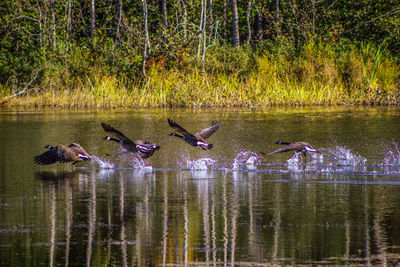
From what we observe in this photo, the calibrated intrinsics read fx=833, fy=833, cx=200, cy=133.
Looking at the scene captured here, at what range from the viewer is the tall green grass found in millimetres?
27859

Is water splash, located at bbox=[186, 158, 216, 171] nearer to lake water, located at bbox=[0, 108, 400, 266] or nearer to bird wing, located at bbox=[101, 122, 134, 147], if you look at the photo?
lake water, located at bbox=[0, 108, 400, 266]

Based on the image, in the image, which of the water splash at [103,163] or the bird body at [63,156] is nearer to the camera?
the bird body at [63,156]

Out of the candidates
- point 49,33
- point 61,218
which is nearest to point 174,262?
point 61,218

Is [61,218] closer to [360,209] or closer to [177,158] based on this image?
[360,209]

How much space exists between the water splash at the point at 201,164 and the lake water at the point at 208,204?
0.02 m

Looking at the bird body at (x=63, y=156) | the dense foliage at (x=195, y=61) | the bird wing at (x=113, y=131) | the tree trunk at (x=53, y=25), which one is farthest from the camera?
the tree trunk at (x=53, y=25)

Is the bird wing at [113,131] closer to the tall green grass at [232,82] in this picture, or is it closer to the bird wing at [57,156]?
the bird wing at [57,156]

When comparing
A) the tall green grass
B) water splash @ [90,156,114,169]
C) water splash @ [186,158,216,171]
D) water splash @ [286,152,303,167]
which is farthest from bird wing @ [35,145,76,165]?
the tall green grass

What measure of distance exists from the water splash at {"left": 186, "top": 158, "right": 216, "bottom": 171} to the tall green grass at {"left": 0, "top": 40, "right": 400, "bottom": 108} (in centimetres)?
1375

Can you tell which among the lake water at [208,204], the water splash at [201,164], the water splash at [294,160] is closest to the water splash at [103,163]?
the lake water at [208,204]

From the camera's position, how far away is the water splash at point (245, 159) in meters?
13.1

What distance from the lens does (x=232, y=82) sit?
92.3 ft

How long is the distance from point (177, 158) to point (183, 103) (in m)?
13.6

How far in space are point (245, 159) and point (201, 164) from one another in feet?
3.27
